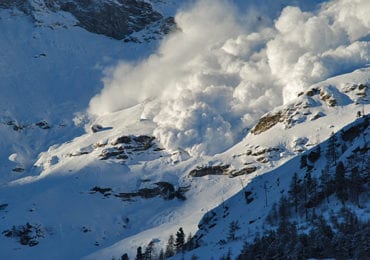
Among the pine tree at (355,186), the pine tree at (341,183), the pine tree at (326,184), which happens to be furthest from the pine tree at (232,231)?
the pine tree at (355,186)

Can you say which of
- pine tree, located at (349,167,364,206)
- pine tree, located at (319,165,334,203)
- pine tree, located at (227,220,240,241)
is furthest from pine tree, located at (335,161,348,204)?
pine tree, located at (227,220,240,241)

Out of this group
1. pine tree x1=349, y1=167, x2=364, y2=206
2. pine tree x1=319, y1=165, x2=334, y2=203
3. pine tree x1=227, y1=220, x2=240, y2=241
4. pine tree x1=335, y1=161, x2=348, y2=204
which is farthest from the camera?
pine tree x1=227, y1=220, x2=240, y2=241

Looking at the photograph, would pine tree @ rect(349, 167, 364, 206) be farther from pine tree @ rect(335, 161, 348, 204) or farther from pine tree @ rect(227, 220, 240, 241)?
pine tree @ rect(227, 220, 240, 241)

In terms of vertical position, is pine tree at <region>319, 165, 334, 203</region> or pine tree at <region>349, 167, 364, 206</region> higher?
pine tree at <region>319, 165, 334, 203</region>

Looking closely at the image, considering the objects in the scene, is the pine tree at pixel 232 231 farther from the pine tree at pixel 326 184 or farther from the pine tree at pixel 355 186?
the pine tree at pixel 355 186

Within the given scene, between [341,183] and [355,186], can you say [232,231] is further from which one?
[355,186]

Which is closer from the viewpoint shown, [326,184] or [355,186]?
[355,186]

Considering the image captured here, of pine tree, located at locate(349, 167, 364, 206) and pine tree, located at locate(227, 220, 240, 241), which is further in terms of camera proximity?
pine tree, located at locate(227, 220, 240, 241)

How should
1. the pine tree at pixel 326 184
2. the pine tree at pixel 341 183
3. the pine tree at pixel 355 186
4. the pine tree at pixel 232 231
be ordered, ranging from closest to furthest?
the pine tree at pixel 355 186 → the pine tree at pixel 341 183 → the pine tree at pixel 326 184 → the pine tree at pixel 232 231

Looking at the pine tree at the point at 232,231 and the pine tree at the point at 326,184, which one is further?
the pine tree at the point at 232,231

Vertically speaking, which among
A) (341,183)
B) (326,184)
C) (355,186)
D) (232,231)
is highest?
(326,184)

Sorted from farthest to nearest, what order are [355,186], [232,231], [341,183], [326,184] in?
[232,231]
[326,184]
[341,183]
[355,186]

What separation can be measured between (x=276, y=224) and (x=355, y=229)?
35.2 m

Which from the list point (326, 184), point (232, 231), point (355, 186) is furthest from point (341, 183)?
point (232, 231)
